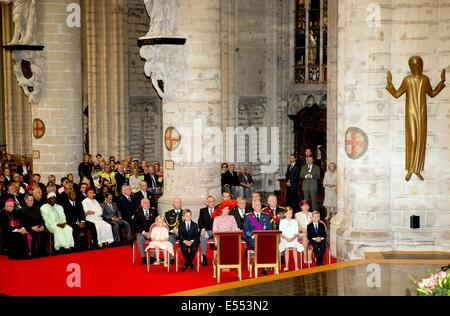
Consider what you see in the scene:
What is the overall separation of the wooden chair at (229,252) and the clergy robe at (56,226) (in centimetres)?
472

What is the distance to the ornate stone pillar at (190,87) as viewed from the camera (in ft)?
72.3

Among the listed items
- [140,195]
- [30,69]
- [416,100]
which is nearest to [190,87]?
[140,195]

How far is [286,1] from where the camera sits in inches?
1201

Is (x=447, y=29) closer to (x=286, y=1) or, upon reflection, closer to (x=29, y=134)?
(x=286, y=1)

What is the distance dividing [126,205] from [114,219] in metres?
0.57

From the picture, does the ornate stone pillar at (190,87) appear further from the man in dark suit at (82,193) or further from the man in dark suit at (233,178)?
the man in dark suit at (233,178)

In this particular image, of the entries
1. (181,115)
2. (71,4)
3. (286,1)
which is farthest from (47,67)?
(286,1)

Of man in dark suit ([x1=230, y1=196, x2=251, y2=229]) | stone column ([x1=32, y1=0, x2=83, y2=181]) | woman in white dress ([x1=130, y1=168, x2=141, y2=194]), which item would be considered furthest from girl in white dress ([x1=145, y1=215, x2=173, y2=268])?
stone column ([x1=32, y1=0, x2=83, y2=181])

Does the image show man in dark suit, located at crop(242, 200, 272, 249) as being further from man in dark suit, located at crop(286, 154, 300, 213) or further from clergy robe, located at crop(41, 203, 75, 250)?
man in dark suit, located at crop(286, 154, 300, 213)

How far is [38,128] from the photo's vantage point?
86.7ft

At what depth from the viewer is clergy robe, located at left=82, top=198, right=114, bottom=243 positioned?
21875 mm

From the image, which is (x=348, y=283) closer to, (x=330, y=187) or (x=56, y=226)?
(x=56, y=226)

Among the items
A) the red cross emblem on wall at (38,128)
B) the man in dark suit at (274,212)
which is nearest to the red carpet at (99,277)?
the man in dark suit at (274,212)

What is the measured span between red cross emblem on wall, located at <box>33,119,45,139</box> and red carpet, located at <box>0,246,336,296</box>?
600 centimetres
